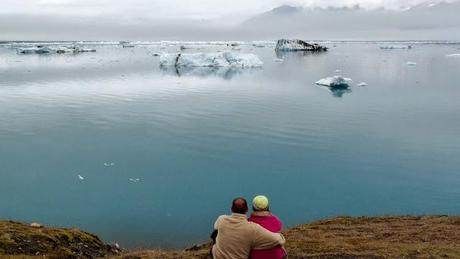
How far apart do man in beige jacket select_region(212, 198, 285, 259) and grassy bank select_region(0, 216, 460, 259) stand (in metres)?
3.07

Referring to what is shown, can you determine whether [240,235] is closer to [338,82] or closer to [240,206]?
[240,206]

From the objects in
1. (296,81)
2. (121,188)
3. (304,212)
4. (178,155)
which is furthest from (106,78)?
(304,212)

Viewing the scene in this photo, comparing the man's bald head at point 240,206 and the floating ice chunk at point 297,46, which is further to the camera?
the floating ice chunk at point 297,46

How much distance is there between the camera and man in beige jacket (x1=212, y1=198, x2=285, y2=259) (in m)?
7.28

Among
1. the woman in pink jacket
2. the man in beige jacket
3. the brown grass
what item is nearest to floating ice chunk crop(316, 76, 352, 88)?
the brown grass

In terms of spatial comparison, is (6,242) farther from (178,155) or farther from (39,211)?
(178,155)

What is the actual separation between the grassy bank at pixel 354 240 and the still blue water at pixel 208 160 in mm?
2749

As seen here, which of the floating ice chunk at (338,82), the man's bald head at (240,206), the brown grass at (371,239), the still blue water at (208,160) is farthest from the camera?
the floating ice chunk at (338,82)

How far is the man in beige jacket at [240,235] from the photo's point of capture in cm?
728

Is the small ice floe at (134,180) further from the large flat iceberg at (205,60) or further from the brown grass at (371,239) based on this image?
the large flat iceberg at (205,60)

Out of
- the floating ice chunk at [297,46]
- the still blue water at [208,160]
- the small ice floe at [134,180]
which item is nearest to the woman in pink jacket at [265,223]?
the still blue water at [208,160]

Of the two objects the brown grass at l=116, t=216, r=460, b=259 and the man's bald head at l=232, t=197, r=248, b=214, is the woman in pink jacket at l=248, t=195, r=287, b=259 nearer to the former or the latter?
the man's bald head at l=232, t=197, r=248, b=214

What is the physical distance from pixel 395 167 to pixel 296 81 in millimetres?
40127

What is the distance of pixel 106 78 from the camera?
6456cm
